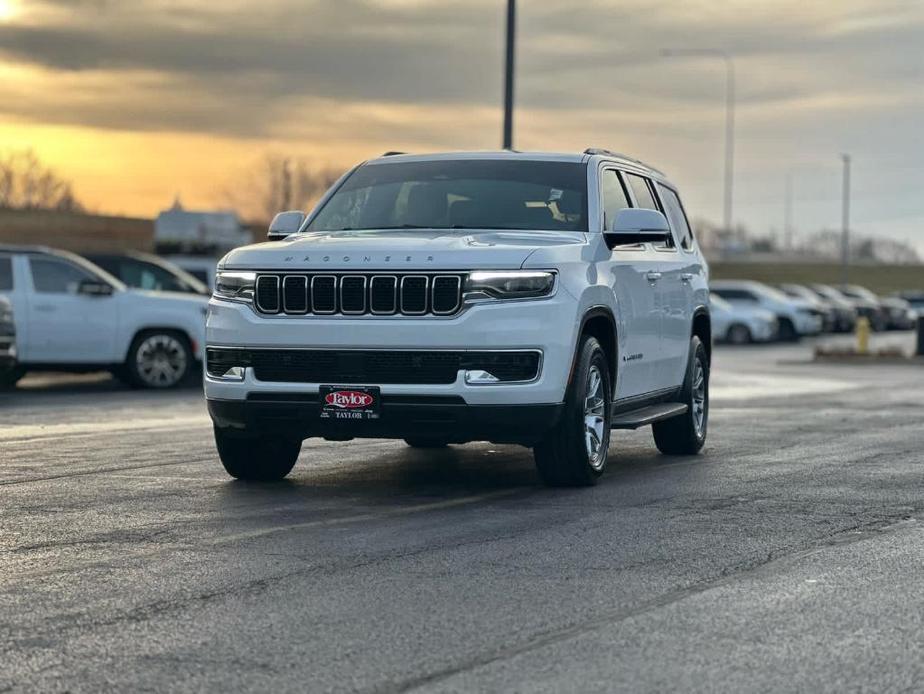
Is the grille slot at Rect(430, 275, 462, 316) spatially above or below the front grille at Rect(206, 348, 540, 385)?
above

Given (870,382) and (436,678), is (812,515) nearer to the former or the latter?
(436,678)

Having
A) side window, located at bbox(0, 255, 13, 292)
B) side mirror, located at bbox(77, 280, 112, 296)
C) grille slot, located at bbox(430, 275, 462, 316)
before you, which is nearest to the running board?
grille slot, located at bbox(430, 275, 462, 316)

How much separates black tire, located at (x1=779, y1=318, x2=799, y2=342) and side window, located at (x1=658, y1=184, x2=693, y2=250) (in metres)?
35.9

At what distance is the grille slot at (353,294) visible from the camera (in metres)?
9.80

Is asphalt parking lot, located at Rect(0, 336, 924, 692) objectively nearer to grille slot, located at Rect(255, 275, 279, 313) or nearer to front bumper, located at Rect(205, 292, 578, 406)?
front bumper, located at Rect(205, 292, 578, 406)

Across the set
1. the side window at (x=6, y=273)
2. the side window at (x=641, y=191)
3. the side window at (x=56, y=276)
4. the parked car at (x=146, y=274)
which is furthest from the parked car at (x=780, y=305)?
the side window at (x=641, y=191)

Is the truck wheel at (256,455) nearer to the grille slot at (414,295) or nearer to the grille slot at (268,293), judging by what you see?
the grille slot at (268,293)

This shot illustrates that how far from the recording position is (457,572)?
24.2 feet

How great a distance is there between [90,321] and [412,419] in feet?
40.7

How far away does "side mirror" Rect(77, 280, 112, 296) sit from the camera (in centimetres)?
2134

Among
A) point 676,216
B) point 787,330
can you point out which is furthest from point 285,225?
point 787,330

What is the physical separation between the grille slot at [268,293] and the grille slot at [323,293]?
23 cm

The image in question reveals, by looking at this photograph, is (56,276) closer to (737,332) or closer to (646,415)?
(646,415)

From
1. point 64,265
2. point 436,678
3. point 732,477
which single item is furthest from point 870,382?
point 436,678
